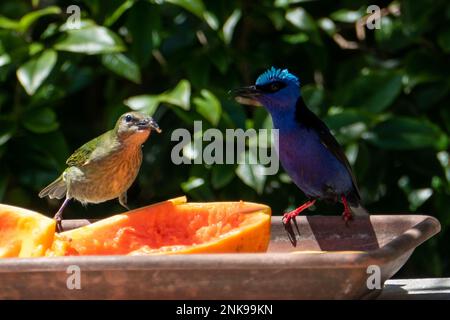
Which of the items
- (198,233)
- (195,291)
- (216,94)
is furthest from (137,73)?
(195,291)

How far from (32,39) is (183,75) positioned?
Result: 2.70 ft

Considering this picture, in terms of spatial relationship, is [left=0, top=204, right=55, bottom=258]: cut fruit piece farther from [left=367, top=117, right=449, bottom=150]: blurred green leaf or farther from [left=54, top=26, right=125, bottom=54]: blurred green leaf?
[left=367, top=117, right=449, bottom=150]: blurred green leaf

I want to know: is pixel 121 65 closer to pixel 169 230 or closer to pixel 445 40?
pixel 445 40

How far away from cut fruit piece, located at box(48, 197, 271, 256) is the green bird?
76 cm

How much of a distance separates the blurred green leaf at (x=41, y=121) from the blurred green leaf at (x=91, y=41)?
0.34 meters

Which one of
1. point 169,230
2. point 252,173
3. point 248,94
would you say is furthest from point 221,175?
point 169,230

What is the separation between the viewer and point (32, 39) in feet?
16.0

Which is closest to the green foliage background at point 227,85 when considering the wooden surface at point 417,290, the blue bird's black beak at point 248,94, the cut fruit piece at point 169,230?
the blue bird's black beak at point 248,94

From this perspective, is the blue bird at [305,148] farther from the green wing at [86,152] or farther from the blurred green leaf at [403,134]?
the blurred green leaf at [403,134]

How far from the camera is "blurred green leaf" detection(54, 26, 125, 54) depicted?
4312 mm

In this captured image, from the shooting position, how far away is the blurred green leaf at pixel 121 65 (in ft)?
14.4

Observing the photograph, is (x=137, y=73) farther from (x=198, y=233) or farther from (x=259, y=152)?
(x=198, y=233)

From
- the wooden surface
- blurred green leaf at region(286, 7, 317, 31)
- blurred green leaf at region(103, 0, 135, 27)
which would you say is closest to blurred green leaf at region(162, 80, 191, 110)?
blurred green leaf at region(103, 0, 135, 27)

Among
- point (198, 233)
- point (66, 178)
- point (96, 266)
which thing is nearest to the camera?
point (96, 266)
